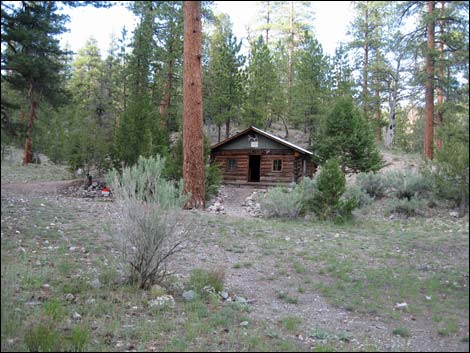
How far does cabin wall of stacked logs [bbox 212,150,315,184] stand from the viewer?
24.5m

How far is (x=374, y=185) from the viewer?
15859 millimetres

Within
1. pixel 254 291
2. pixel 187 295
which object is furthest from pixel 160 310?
pixel 254 291

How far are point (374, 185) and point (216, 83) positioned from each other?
16.4m

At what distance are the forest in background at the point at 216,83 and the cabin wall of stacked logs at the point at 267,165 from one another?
192cm

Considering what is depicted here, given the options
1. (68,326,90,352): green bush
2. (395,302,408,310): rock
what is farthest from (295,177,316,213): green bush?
(68,326,90,352): green bush

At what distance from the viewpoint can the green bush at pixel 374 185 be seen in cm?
1570

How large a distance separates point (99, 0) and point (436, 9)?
806cm

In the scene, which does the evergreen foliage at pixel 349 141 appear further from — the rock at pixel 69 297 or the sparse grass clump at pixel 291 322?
the rock at pixel 69 297

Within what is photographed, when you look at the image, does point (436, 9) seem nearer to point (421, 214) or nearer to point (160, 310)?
point (421, 214)

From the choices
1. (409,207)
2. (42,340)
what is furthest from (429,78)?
(42,340)

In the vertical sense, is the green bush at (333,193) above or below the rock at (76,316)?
above

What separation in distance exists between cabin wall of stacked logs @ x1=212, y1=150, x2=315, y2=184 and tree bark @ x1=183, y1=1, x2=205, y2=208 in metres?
12.0

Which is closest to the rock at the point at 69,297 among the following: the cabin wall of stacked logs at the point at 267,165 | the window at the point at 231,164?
the cabin wall of stacked logs at the point at 267,165

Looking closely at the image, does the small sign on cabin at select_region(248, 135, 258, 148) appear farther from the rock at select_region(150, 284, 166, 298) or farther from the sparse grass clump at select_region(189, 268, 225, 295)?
the rock at select_region(150, 284, 166, 298)
